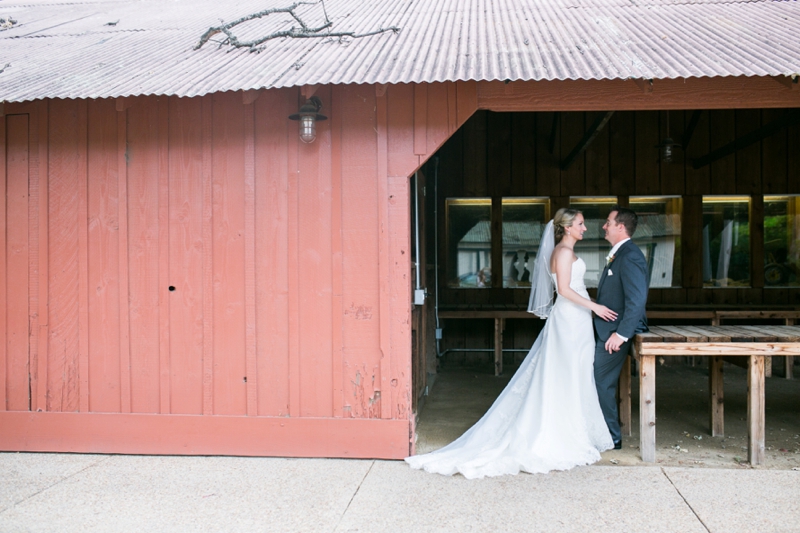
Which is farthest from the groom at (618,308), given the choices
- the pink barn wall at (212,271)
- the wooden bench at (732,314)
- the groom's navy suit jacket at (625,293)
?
the wooden bench at (732,314)

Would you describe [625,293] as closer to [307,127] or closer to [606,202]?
[307,127]

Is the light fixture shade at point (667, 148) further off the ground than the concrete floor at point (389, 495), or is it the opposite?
the light fixture shade at point (667, 148)

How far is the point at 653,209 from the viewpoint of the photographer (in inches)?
378

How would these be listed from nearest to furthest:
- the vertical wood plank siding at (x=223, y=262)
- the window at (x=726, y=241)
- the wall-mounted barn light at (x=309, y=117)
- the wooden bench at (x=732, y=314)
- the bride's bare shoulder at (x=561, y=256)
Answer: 1. the wall-mounted barn light at (x=309, y=117)
2. the vertical wood plank siding at (x=223, y=262)
3. the bride's bare shoulder at (x=561, y=256)
4. the wooden bench at (x=732, y=314)
5. the window at (x=726, y=241)

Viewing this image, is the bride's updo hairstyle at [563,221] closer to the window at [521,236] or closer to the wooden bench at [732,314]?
the wooden bench at [732,314]

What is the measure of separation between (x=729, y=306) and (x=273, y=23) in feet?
23.7

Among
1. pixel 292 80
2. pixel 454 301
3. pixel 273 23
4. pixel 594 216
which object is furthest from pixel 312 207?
pixel 594 216

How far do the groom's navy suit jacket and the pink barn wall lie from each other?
1.67m

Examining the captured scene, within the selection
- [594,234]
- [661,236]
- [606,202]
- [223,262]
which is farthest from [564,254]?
[661,236]

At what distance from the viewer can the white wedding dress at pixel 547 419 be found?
4.51 m

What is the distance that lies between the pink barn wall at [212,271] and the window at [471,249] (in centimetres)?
493

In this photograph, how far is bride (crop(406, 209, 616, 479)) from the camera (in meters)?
4.54

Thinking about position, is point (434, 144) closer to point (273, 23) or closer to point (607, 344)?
point (607, 344)

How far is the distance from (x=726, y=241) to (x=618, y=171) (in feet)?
6.46
